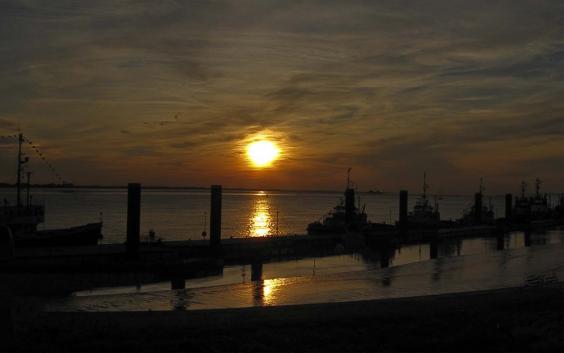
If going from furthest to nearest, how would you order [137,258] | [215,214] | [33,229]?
[33,229], [215,214], [137,258]

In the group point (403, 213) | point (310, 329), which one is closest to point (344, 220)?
point (403, 213)

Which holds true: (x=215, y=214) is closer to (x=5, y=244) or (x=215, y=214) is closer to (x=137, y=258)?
(x=137, y=258)

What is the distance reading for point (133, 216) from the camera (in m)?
37.1

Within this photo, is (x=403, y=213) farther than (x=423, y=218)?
No

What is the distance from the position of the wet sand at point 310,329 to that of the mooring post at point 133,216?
19.6 metres

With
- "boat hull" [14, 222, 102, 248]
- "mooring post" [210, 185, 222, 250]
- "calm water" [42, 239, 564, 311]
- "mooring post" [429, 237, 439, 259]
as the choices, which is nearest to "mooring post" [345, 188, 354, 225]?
"mooring post" [429, 237, 439, 259]

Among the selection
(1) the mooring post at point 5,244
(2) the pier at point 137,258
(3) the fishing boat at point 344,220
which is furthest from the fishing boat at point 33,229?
(3) the fishing boat at point 344,220

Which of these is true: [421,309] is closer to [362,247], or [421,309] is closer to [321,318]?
[321,318]

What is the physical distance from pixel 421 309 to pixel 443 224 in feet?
264

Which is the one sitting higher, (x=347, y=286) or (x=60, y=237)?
(x=60, y=237)

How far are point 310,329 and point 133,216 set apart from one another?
78.4 feet

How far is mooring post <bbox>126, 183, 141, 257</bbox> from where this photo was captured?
3706 cm

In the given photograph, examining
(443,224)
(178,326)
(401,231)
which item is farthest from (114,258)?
(443,224)

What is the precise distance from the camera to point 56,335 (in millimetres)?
14219
